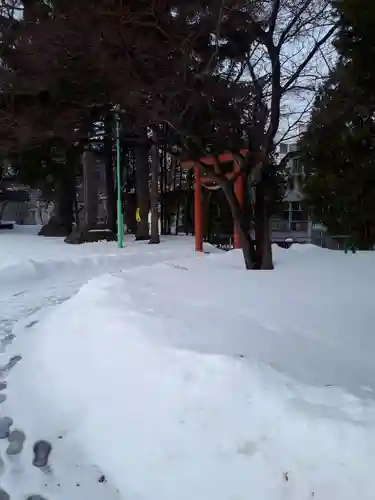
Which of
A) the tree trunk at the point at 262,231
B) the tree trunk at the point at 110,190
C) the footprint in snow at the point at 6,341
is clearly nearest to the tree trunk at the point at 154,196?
the tree trunk at the point at 110,190

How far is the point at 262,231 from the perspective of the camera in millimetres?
10570

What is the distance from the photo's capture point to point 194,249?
56.3ft

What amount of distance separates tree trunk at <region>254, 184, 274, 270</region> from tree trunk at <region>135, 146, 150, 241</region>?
10640 millimetres

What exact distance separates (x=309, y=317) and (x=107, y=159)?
18492 millimetres

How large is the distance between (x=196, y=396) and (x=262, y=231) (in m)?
7.29

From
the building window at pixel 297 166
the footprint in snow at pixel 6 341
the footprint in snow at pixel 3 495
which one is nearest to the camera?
the footprint in snow at pixel 3 495

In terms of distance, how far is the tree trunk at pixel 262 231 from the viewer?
1039cm

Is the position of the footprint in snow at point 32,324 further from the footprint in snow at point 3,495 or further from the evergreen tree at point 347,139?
the evergreen tree at point 347,139

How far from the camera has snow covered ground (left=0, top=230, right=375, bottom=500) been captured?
9.45 feet

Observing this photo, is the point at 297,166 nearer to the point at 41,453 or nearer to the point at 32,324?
the point at 32,324

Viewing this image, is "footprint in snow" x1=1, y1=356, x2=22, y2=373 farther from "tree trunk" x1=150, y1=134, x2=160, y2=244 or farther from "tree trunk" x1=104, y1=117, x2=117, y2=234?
"tree trunk" x1=104, y1=117, x2=117, y2=234

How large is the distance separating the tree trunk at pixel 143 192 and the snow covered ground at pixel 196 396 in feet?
45.6

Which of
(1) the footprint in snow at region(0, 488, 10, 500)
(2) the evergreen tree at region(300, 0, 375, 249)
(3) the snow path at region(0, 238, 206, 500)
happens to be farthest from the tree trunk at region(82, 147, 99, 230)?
(1) the footprint in snow at region(0, 488, 10, 500)

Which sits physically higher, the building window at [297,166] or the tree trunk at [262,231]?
the building window at [297,166]
